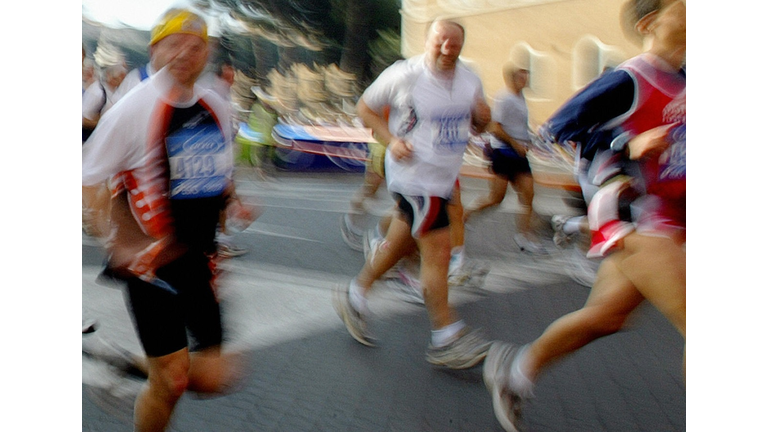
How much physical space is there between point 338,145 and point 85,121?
27.4 feet

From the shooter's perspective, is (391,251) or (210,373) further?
(391,251)

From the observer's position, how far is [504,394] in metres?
3.00

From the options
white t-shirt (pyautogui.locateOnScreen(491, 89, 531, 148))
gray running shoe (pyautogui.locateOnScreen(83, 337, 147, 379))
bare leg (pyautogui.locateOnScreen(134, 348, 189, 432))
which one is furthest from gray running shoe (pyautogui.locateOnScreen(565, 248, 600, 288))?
bare leg (pyautogui.locateOnScreen(134, 348, 189, 432))

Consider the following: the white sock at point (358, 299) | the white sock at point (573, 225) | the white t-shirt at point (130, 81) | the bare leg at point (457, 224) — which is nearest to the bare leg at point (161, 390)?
the white sock at point (358, 299)

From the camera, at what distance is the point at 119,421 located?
319 centimetres

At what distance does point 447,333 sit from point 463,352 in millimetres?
A: 117

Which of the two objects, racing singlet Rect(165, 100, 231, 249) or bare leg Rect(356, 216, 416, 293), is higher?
racing singlet Rect(165, 100, 231, 249)

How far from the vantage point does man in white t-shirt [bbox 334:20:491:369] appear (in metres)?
3.70

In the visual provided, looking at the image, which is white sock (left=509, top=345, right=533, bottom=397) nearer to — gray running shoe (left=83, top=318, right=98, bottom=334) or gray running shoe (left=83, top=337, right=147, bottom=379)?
gray running shoe (left=83, top=337, right=147, bottom=379)

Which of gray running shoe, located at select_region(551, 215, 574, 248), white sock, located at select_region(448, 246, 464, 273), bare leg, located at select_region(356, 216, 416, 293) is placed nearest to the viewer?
bare leg, located at select_region(356, 216, 416, 293)

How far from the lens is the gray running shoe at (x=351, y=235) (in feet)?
22.7

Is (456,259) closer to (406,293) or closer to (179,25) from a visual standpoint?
(406,293)

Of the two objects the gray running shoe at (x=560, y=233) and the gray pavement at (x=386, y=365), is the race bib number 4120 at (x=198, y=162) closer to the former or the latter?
the gray pavement at (x=386, y=365)

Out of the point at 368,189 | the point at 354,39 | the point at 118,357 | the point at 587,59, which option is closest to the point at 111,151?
the point at 118,357
